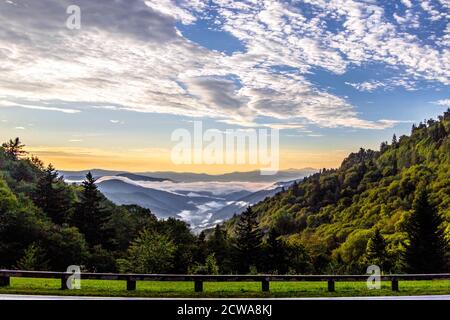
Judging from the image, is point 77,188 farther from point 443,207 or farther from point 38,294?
point 443,207

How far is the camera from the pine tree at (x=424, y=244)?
61.2 meters

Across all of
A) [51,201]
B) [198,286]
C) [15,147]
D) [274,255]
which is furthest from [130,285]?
[15,147]

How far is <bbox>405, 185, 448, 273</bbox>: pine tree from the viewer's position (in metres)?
61.2

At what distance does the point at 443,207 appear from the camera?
159125 millimetres

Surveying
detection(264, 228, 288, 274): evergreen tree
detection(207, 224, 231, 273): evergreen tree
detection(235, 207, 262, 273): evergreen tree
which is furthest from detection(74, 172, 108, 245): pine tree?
detection(264, 228, 288, 274): evergreen tree

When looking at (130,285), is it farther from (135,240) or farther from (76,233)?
(76,233)

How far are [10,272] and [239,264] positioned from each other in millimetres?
59005

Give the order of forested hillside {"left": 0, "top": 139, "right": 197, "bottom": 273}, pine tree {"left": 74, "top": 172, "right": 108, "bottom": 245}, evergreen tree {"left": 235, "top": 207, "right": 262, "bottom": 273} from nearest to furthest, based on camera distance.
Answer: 1. forested hillside {"left": 0, "top": 139, "right": 197, "bottom": 273}
2. pine tree {"left": 74, "top": 172, "right": 108, "bottom": 245}
3. evergreen tree {"left": 235, "top": 207, "right": 262, "bottom": 273}

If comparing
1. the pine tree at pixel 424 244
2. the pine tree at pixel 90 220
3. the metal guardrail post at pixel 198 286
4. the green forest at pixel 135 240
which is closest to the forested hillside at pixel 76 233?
the pine tree at pixel 90 220

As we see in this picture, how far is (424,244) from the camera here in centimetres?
6228

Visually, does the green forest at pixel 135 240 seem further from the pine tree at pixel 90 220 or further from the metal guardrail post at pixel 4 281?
the metal guardrail post at pixel 4 281

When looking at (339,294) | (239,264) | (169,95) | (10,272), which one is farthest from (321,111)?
(10,272)

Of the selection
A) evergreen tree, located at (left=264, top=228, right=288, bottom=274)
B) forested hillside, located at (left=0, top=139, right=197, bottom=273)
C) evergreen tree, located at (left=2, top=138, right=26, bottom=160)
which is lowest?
evergreen tree, located at (left=264, top=228, right=288, bottom=274)

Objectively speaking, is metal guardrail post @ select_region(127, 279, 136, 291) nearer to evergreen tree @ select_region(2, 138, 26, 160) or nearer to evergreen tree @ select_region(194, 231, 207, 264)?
evergreen tree @ select_region(194, 231, 207, 264)
